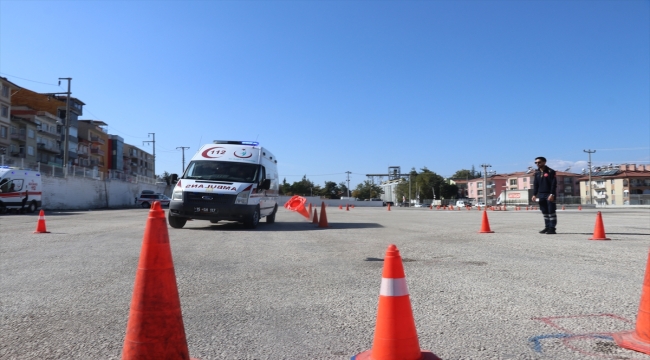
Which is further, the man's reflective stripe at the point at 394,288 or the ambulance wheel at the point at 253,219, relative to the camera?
the ambulance wheel at the point at 253,219

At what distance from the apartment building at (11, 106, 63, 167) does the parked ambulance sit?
139 feet

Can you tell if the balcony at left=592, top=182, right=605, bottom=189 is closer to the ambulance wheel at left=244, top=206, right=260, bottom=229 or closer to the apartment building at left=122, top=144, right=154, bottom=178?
the apartment building at left=122, top=144, right=154, bottom=178

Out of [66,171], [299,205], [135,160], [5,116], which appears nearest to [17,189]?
[66,171]

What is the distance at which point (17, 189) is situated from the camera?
2708 cm

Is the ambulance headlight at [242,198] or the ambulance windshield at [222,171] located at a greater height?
the ambulance windshield at [222,171]

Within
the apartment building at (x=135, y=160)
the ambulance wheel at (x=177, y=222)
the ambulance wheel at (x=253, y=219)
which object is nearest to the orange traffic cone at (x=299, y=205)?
the ambulance wheel at (x=253, y=219)

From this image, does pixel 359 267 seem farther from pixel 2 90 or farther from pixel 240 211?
pixel 2 90

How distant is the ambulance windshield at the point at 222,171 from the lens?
47.8 feet

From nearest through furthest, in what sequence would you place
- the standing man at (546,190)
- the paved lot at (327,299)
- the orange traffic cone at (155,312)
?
the orange traffic cone at (155,312) → the paved lot at (327,299) → the standing man at (546,190)

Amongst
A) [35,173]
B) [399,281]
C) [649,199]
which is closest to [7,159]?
[35,173]

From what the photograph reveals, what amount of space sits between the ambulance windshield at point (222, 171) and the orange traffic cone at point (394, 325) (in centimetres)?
1156

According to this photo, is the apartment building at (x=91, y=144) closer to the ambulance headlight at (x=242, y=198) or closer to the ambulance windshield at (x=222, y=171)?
the ambulance windshield at (x=222, y=171)

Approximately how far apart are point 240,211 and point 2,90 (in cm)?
5951

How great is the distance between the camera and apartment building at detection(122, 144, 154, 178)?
113650mm
